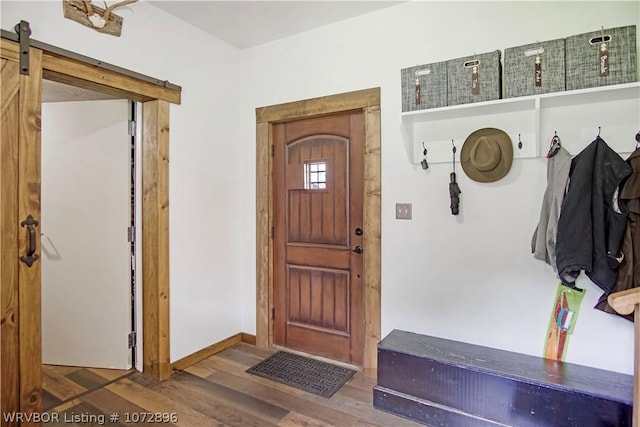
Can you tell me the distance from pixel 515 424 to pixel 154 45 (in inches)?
128

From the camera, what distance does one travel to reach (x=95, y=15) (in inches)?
84.4

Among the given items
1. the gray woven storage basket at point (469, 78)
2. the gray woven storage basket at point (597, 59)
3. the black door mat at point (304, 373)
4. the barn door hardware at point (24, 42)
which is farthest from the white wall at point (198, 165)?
the gray woven storage basket at point (597, 59)

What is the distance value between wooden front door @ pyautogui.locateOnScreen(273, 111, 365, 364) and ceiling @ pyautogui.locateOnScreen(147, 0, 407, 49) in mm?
727

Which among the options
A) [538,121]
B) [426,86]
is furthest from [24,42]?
[538,121]

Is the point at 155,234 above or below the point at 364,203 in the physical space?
below

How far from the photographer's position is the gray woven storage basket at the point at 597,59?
1.72 m

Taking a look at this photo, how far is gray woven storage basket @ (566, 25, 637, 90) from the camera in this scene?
1718 millimetres

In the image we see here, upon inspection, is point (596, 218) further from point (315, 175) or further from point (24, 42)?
point (24, 42)

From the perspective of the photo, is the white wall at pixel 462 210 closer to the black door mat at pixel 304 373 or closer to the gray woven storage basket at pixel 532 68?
the gray woven storage basket at pixel 532 68

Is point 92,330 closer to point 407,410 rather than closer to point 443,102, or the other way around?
point 407,410

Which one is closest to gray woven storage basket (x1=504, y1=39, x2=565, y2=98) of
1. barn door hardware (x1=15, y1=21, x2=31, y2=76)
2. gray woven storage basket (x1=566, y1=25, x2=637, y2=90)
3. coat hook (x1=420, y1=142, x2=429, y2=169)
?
gray woven storage basket (x1=566, y1=25, x2=637, y2=90)

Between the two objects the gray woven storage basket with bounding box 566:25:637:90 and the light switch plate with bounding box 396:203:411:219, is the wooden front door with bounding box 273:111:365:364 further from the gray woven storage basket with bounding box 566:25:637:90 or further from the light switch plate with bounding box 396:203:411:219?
the gray woven storage basket with bounding box 566:25:637:90

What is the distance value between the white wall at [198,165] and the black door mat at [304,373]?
22.5 inches

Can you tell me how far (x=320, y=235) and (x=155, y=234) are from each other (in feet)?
4.08
